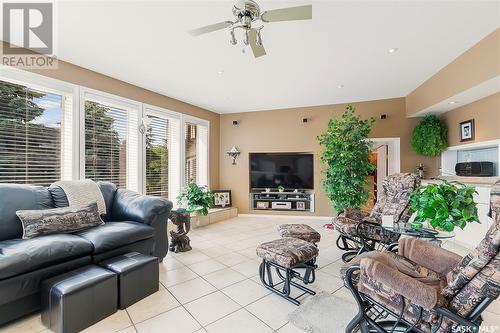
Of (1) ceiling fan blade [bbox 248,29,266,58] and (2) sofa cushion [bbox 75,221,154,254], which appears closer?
(1) ceiling fan blade [bbox 248,29,266,58]

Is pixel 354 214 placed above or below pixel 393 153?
below

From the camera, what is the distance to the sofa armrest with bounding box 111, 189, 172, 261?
114 inches

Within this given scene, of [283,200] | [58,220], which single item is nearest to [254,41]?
[58,220]

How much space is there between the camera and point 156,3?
7.02 ft

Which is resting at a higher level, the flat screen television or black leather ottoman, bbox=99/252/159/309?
the flat screen television

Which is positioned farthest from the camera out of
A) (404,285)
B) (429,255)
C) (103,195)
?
(103,195)

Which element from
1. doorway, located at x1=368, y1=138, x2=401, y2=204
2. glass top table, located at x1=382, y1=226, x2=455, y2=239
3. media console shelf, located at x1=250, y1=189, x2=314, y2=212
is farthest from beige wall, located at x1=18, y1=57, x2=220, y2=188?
glass top table, located at x1=382, y1=226, x2=455, y2=239

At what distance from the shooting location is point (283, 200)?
5863 mm

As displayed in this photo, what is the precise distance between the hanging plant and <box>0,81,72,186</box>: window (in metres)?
6.03

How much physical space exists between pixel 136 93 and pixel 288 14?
3.42m

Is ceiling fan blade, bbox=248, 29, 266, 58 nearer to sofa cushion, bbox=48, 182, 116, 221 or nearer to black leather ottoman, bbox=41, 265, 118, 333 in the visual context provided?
black leather ottoman, bbox=41, 265, 118, 333

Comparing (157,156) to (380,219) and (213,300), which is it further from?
(380,219)

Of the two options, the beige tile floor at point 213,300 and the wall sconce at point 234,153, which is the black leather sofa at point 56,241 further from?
the wall sconce at point 234,153

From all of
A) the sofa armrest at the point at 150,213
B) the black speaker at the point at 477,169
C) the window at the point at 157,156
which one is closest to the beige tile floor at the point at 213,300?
the sofa armrest at the point at 150,213
